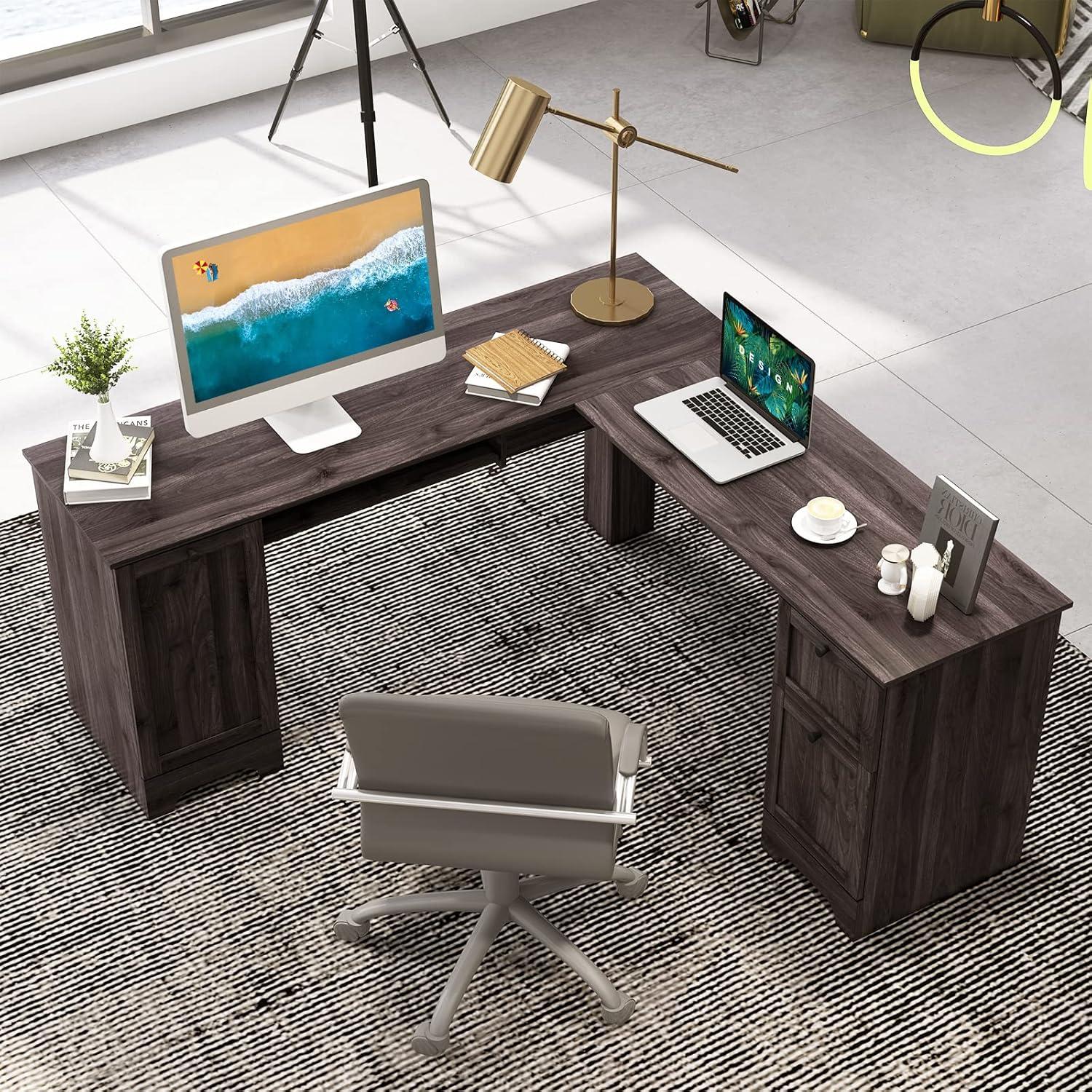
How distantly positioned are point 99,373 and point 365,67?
2309 mm

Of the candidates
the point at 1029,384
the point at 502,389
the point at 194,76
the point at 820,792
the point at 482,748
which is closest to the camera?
the point at 482,748

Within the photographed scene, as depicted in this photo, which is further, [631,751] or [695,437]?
[695,437]

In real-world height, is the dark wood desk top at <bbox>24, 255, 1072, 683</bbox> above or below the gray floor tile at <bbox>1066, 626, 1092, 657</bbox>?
above

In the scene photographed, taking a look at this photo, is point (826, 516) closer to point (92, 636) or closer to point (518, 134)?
point (518, 134)

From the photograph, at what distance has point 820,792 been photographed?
347cm

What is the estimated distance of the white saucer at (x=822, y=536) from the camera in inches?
134

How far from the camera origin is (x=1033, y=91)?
6609 mm

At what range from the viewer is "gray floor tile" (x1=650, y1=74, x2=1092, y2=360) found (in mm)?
5578

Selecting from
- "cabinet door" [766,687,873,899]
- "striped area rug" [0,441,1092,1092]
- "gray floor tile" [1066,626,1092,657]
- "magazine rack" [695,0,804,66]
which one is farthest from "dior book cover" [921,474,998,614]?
"magazine rack" [695,0,804,66]

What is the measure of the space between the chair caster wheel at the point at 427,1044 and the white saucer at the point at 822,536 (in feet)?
4.24

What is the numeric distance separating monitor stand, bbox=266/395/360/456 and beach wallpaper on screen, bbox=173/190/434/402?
0.14 metres

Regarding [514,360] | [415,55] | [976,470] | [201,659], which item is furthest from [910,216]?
[201,659]

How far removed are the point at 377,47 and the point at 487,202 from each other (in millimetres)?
1249

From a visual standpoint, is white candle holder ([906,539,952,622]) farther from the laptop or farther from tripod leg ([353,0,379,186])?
tripod leg ([353,0,379,186])
